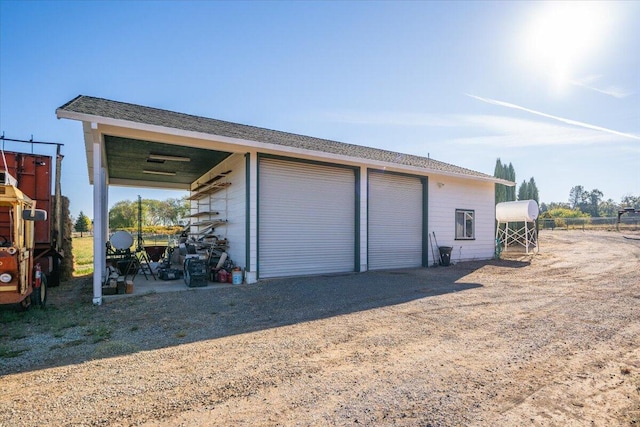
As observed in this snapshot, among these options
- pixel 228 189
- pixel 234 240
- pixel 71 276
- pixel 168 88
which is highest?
pixel 168 88

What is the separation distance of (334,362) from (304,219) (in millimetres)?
6517

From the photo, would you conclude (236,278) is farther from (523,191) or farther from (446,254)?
(523,191)

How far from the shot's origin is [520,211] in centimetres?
1612

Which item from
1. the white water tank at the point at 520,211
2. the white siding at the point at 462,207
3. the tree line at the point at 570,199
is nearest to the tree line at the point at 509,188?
the tree line at the point at 570,199

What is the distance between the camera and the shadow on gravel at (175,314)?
13.4 ft

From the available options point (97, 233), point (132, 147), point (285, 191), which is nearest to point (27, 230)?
point (97, 233)

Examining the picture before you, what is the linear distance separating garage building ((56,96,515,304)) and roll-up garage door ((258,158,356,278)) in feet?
0.10

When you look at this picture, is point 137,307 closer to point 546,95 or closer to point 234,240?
point 234,240

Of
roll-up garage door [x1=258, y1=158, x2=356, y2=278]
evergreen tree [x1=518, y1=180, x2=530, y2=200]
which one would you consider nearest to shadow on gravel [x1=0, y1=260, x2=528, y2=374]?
roll-up garage door [x1=258, y1=158, x2=356, y2=278]

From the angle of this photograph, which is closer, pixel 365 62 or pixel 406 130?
pixel 365 62

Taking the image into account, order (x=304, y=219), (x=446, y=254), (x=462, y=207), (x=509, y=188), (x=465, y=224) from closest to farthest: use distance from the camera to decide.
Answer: (x=304, y=219) < (x=446, y=254) < (x=462, y=207) < (x=465, y=224) < (x=509, y=188)

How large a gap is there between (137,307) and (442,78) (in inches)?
372

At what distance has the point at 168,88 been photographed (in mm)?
10211

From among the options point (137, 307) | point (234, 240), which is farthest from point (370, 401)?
point (234, 240)
